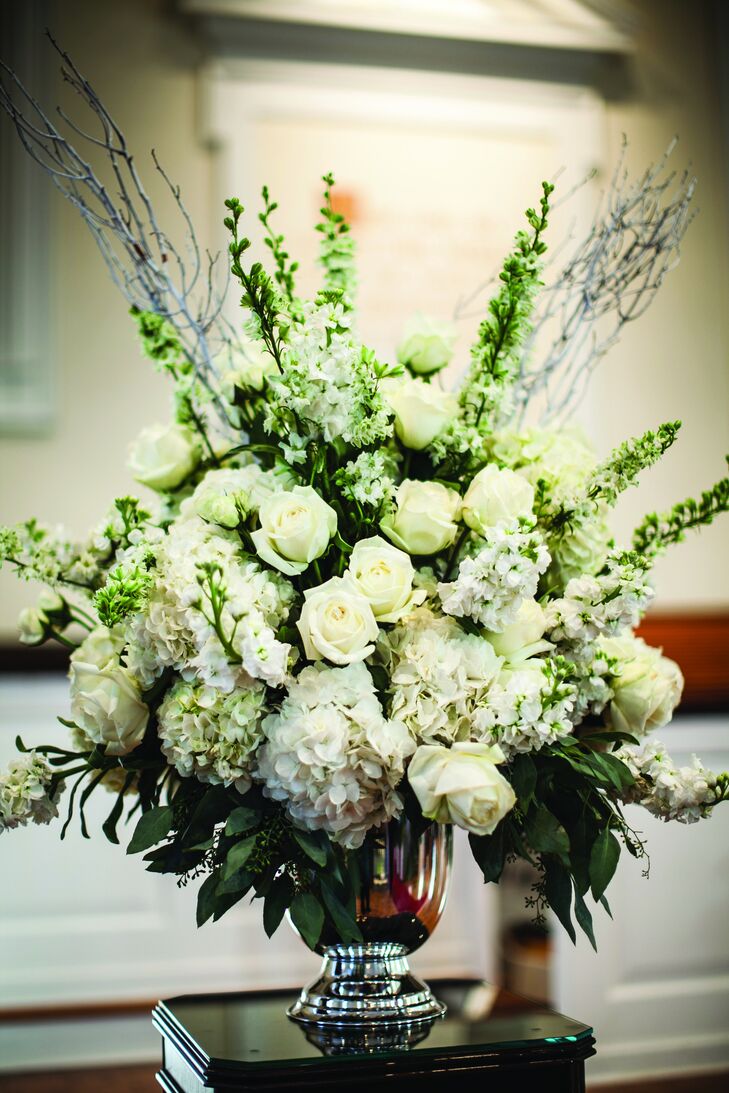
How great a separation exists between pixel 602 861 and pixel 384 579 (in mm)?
272

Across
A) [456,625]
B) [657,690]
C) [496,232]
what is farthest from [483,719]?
[496,232]

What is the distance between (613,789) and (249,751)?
0.97 ft

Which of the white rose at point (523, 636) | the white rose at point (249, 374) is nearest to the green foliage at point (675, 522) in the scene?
the white rose at point (523, 636)

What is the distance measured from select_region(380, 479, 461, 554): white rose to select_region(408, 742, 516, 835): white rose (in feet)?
0.57

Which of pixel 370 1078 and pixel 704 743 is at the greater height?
pixel 704 743

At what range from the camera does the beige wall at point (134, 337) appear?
8.64 feet

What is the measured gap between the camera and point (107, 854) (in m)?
2.32

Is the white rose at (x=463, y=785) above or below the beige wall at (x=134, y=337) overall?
below

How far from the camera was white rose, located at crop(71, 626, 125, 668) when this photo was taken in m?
0.97

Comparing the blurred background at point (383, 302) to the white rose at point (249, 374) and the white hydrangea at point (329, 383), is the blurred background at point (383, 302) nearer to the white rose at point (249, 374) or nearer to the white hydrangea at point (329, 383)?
the white rose at point (249, 374)

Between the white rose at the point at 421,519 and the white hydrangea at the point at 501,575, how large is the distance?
0.07 metres

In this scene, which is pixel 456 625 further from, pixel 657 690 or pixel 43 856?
pixel 43 856

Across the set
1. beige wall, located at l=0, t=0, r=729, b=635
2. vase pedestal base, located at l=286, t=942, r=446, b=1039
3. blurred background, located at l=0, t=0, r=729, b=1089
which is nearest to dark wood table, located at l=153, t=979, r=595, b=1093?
vase pedestal base, located at l=286, t=942, r=446, b=1039

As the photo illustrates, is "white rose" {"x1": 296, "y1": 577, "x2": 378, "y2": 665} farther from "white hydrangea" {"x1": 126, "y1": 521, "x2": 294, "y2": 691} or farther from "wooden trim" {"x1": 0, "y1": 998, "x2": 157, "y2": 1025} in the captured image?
"wooden trim" {"x1": 0, "y1": 998, "x2": 157, "y2": 1025}
